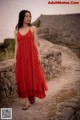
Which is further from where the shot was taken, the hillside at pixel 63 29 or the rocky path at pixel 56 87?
the hillside at pixel 63 29

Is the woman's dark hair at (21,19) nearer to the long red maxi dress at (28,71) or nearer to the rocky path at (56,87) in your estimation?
the long red maxi dress at (28,71)

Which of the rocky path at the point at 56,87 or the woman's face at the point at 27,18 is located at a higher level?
the woman's face at the point at 27,18

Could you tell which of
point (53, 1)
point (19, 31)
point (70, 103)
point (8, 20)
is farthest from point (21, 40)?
point (70, 103)

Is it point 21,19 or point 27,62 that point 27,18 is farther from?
point 27,62

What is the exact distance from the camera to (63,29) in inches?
117

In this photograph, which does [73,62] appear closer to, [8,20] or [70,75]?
[70,75]

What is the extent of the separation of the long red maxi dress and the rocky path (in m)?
0.07

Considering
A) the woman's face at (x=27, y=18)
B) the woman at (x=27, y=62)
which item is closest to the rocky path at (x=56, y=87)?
the woman at (x=27, y=62)

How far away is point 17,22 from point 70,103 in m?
0.95

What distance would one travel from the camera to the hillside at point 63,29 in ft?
9.67

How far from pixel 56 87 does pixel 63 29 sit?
59cm

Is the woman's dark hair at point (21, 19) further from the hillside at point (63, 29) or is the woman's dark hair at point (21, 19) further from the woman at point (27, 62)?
the hillside at point (63, 29)

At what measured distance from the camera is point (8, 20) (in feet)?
9.71

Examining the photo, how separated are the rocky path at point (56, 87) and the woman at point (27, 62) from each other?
6 cm
